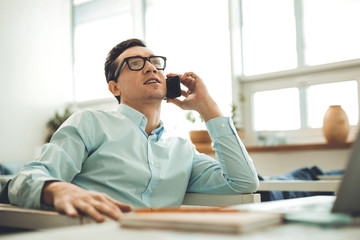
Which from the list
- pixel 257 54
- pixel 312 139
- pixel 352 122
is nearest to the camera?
pixel 352 122

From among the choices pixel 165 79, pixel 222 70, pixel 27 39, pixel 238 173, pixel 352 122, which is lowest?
pixel 238 173

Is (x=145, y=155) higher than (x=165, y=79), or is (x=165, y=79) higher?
(x=165, y=79)

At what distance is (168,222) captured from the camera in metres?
0.54

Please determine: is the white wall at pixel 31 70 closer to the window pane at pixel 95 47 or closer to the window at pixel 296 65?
the window pane at pixel 95 47

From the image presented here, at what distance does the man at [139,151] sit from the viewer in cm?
141

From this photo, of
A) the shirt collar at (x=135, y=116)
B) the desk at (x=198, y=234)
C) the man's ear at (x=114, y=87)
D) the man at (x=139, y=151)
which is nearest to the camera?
the desk at (x=198, y=234)

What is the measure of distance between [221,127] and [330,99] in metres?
2.31

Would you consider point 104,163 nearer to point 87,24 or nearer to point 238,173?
point 238,173

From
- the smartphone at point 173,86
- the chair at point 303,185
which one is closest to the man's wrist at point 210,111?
the smartphone at point 173,86

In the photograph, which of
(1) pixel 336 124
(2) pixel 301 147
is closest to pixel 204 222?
(1) pixel 336 124

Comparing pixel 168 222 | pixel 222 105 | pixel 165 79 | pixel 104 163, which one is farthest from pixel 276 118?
pixel 168 222

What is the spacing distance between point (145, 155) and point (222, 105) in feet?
9.09

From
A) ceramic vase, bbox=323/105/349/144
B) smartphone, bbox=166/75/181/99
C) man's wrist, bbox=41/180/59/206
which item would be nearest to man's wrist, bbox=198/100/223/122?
smartphone, bbox=166/75/181/99

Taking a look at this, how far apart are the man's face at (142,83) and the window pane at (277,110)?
→ 2.31 m
